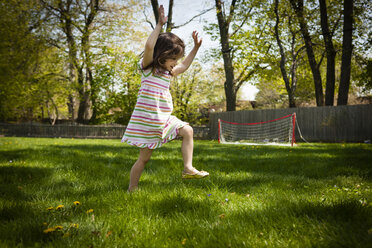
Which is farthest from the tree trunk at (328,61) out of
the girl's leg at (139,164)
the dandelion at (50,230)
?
the dandelion at (50,230)

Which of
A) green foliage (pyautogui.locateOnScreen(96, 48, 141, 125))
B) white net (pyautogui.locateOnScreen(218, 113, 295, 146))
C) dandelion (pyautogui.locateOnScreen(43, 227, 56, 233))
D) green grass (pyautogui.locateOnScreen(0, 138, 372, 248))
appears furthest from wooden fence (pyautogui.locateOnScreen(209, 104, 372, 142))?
dandelion (pyautogui.locateOnScreen(43, 227, 56, 233))

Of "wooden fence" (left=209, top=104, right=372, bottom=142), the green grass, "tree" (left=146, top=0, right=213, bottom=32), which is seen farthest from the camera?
"tree" (left=146, top=0, right=213, bottom=32)

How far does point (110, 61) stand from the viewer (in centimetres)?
1886

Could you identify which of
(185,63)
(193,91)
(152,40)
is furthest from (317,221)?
(193,91)

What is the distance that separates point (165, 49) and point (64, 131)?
1948 cm

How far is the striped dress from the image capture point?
2.55 meters

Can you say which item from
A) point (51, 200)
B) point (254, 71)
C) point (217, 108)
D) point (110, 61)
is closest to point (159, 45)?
point (51, 200)

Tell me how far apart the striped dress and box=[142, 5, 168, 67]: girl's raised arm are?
0.12m

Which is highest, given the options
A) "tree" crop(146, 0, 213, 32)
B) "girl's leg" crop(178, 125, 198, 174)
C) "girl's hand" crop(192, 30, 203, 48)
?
"tree" crop(146, 0, 213, 32)

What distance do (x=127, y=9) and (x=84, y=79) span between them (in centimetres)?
705

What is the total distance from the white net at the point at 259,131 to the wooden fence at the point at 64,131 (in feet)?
7.58

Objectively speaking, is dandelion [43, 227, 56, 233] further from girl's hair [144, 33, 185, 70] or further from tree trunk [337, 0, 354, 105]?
tree trunk [337, 0, 354, 105]

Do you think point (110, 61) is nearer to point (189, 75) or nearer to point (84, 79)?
point (84, 79)

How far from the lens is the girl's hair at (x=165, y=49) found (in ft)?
8.54
